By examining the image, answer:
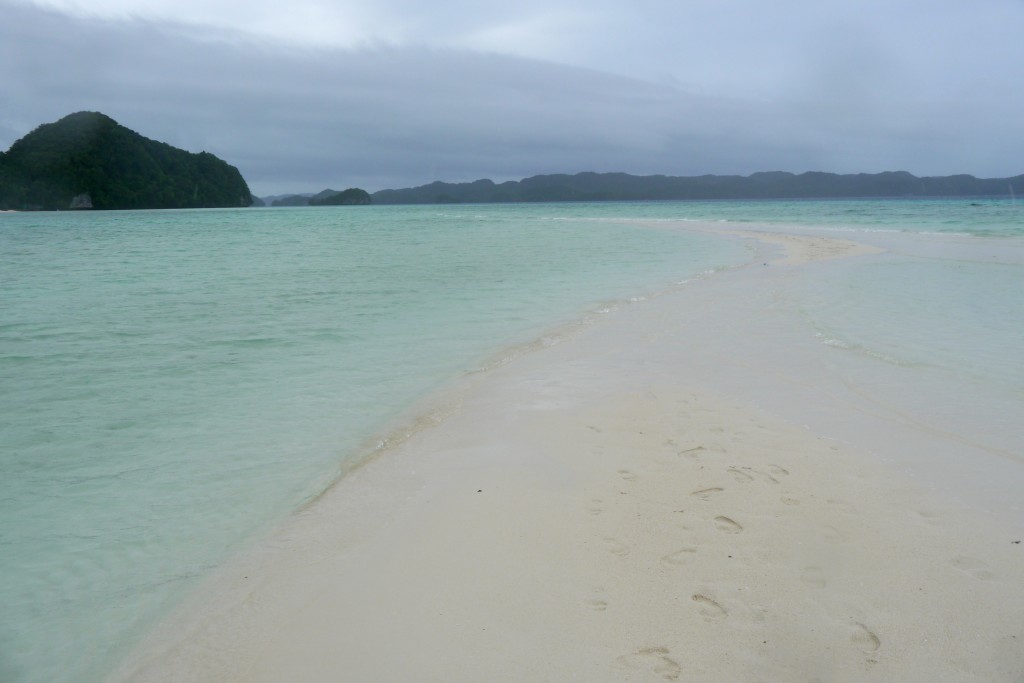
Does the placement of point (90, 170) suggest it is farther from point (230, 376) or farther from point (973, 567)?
point (973, 567)

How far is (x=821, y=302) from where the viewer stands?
1006 centimetres

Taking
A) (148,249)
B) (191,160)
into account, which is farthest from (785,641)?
(191,160)

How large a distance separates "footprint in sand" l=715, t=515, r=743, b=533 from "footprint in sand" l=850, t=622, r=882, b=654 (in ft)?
2.42

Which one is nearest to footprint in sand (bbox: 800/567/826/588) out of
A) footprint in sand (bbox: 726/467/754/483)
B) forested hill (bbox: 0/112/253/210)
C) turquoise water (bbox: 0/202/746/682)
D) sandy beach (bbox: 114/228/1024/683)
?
sandy beach (bbox: 114/228/1024/683)

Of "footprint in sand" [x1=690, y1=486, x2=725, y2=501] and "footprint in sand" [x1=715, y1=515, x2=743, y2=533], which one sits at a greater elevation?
"footprint in sand" [x1=690, y1=486, x2=725, y2=501]

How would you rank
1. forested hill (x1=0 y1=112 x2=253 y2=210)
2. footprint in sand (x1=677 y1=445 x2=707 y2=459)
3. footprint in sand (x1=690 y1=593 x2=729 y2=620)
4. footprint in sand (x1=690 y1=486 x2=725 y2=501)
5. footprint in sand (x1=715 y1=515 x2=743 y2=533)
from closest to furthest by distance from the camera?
1. footprint in sand (x1=690 y1=593 x2=729 y2=620)
2. footprint in sand (x1=715 y1=515 x2=743 y2=533)
3. footprint in sand (x1=690 y1=486 x2=725 y2=501)
4. footprint in sand (x1=677 y1=445 x2=707 y2=459)
5. forested hill (x1=0 y1=112 x2=253 y2=210)

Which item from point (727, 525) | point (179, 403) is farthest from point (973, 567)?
point (179, 403)

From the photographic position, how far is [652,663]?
7.43 ft

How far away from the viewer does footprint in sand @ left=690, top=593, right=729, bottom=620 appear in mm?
2510

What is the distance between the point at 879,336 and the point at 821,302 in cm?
275

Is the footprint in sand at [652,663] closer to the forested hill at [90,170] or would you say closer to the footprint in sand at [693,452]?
the footprint in sand at [693,452]

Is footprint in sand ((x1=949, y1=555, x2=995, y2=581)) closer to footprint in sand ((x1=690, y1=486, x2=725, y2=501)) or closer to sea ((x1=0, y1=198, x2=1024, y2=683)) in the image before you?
footprint in sand ((x1=690, y1=486, x2=725, y2=501))

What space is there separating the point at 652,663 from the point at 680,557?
0.72m

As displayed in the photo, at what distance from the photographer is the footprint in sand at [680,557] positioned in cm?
288
